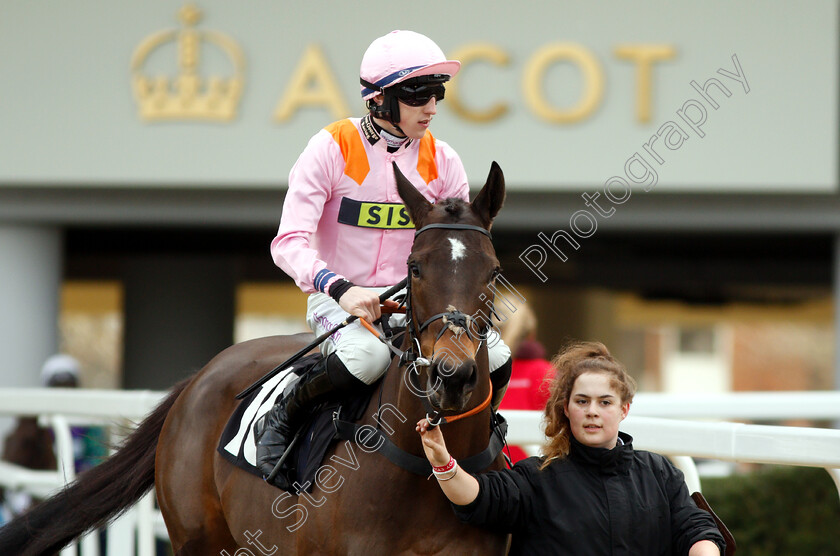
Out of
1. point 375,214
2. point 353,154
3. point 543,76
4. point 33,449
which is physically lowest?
point 33,449

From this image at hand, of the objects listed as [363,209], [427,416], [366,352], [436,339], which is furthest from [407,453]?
[363,209]

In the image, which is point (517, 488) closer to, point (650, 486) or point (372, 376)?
point (650, 486)

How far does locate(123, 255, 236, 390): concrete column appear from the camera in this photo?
1444cm

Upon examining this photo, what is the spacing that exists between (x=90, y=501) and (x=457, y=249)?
228 centimetres

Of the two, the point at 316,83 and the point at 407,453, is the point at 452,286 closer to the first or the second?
the point at 407,453

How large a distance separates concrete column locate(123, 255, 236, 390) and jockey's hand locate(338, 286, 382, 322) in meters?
11.5

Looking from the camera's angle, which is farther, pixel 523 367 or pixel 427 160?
pixel 523 367

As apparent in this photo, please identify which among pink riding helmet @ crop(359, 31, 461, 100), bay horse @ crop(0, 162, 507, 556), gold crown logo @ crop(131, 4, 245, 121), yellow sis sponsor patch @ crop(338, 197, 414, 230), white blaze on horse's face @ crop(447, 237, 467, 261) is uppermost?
gold crown logo @ crop(131, 4, 245, 121)

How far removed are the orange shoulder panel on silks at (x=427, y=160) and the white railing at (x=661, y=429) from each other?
92 cm

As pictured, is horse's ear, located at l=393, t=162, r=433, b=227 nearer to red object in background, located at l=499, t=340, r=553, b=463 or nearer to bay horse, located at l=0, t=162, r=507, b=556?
bay horse, located at l=0, t=162, r=507, b=556

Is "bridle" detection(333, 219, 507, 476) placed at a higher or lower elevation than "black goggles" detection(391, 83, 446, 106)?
lower

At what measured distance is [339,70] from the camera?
33.9ft

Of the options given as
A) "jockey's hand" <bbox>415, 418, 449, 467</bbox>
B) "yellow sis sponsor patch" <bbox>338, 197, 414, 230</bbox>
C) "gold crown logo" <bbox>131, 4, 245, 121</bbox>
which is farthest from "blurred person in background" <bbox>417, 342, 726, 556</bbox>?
"gold crown logo" <bbox>131, 4, 245, 121</bbox>

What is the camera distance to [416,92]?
3246mm
